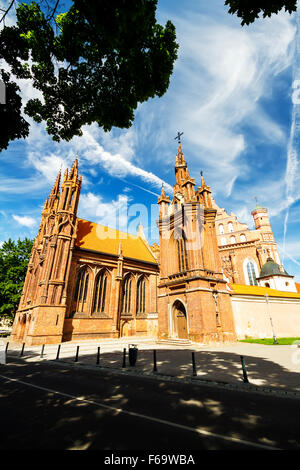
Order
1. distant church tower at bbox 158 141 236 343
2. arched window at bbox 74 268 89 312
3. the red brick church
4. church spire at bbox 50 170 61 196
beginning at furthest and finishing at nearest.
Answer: church spire at bbox 50 170 61 196 → arched window at bbox 74 268 89 312 → the red brick church → distant church tower at bbox 158 141 236 343

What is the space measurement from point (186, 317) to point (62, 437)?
17.2 meters

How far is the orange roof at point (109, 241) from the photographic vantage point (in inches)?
1137

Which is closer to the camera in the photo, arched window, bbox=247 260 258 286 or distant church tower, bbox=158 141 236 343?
distant church tower, bbox=158 141 236 343

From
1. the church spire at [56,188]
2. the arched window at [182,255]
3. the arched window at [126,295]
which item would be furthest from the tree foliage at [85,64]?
the church spire at [56,188]

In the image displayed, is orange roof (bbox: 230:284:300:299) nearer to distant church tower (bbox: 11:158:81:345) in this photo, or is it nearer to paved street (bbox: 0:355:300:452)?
paved street (bbox: 0:355:300:452)

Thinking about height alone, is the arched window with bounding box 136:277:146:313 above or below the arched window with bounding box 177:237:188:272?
below

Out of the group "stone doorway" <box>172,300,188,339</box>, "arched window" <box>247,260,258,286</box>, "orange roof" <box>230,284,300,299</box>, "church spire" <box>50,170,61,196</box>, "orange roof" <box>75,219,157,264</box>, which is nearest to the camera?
"stone doorway" <box>172,300,188,339</box>

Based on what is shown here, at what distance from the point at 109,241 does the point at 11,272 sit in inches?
600

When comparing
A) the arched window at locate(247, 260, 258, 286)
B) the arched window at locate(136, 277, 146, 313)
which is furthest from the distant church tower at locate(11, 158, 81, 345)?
the arched window at locate(247, 260, 258, 286)

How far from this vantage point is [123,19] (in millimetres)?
4449

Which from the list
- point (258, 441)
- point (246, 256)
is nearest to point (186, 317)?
point (258, 441)

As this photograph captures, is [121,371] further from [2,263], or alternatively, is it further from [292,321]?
[2,263]

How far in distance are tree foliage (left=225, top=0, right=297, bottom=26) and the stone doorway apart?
19876mm

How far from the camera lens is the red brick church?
19.9 m
